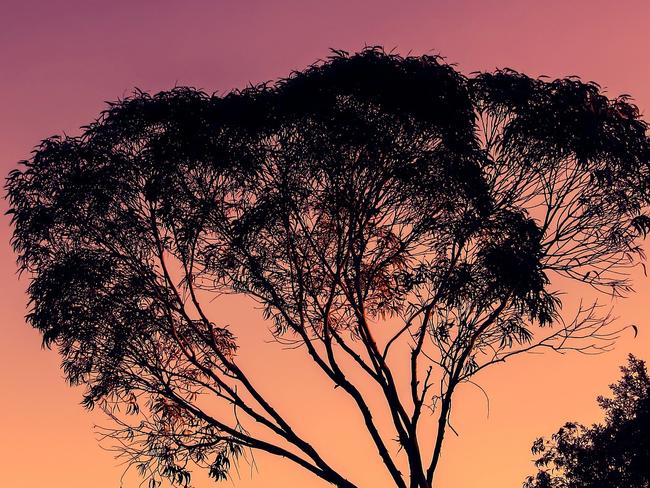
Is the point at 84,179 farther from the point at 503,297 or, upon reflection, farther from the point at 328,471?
the point at 503,297

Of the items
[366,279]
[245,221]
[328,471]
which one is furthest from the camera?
[366,279]

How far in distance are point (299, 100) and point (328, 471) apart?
8302mm

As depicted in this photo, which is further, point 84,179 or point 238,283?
Result: point 238,283

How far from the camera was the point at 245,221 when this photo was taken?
1791 centimetres

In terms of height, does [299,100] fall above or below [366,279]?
above

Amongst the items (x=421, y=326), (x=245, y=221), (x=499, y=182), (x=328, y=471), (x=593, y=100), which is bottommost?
(x=328, y=471)

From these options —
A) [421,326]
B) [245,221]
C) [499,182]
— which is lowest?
[421,326]

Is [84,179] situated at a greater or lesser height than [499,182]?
lesser

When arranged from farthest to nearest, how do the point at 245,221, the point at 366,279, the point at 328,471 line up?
the point at 366,279 → the point at 245,221 → the point at 328,471

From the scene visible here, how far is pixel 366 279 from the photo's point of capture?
19328 millimetres

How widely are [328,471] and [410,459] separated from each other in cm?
Result: 184

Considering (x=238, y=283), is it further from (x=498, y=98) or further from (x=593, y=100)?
(x=593, y=100)

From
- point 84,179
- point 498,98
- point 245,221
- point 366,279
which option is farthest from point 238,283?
point 498,98

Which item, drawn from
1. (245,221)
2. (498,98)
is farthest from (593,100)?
(245,221)
